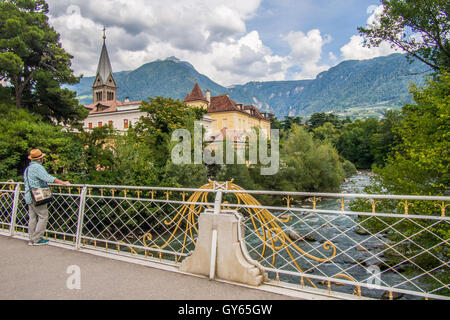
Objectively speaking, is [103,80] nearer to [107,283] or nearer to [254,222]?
[254,222]

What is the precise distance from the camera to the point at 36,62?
23.7 m

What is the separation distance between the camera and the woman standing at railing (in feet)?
19.4

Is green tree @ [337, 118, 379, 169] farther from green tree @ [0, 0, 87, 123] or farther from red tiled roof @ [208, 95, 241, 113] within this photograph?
green tree @ [0, 0, 87, 123]

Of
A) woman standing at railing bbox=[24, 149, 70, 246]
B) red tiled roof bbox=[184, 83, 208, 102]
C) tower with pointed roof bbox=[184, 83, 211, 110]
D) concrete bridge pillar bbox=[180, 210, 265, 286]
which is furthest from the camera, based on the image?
red tiled roof bbox=[184, 83, 208, 102]

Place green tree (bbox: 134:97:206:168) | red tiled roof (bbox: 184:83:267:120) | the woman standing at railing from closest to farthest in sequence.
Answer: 1. the woman standing at railing
2. green tree (bbox: 134:97:206:168)
3. red tiled roof (bbox: 184:83:267:120)

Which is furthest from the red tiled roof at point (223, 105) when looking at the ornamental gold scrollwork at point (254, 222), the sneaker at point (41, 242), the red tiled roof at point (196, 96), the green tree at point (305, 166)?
the ornamental gold scrollwork at point (254, 222)

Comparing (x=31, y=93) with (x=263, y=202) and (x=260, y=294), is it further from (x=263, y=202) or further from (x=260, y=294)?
(x=260, y=294)

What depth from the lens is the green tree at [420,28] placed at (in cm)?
1619

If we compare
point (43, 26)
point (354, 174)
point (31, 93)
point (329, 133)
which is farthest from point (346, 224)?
point (329, 133)

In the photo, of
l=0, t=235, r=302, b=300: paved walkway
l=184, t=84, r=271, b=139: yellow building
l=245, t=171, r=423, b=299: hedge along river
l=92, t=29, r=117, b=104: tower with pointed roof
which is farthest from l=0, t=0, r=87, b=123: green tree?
l=92, t=29, r=117, b=104: tower with pointed roof

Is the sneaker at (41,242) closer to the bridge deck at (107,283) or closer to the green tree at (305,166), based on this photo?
the bridge deck at (107,283)

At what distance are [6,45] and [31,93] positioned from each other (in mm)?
3912

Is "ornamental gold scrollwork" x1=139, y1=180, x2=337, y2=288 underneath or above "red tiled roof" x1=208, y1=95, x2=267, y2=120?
underneath

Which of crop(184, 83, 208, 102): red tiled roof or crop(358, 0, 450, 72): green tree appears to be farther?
crop(184, 83, 208, 102): red tiled roof
